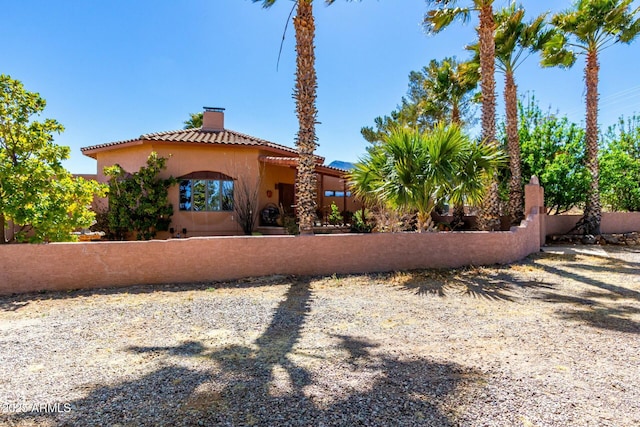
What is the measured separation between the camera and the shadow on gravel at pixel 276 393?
10.5 feet

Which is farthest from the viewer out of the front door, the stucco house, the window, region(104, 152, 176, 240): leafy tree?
the front door

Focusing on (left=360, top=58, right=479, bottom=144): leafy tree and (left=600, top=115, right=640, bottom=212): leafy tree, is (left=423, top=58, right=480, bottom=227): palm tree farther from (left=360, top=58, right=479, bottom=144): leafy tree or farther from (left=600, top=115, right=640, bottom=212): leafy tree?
(left=600, top=115, right=640, bottom=212): leafy tree

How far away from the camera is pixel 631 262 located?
480 inches

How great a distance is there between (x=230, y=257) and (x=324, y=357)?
223 inches

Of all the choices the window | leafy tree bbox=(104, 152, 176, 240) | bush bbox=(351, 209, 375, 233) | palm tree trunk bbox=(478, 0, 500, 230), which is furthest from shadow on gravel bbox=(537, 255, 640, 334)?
leafy tree bbox=(104, 152, 176, 240)

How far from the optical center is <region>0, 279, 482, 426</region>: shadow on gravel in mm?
3199

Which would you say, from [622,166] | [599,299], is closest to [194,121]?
[599,299]

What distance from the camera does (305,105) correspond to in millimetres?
10766

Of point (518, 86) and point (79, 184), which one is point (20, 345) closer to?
point (79, 184)

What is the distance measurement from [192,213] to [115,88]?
1090 centimetres

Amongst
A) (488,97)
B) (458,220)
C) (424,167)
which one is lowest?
(458,220)

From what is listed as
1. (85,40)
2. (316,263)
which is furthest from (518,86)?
(85,40)

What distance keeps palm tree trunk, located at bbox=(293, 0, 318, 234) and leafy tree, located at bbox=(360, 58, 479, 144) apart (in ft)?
14.8

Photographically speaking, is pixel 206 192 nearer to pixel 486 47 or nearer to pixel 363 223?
pixel 363 223
